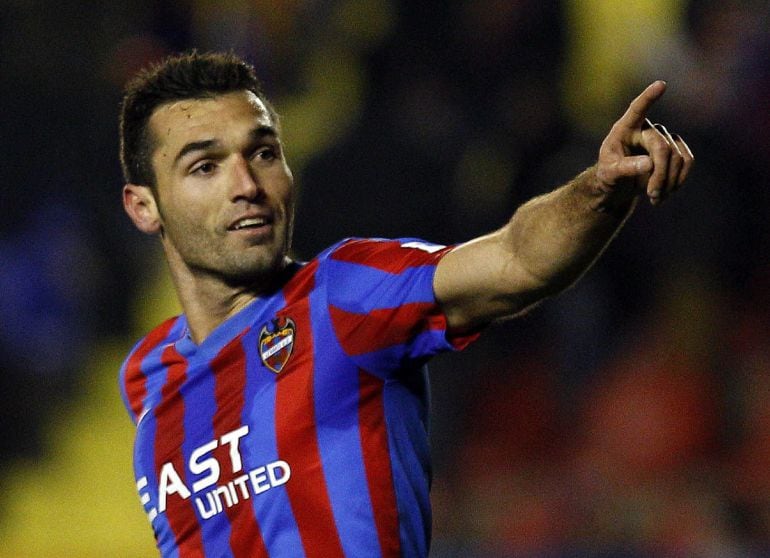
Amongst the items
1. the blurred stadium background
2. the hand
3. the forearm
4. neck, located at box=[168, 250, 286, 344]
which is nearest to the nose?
→ neck, located at box=[168, 250, 286, 344]

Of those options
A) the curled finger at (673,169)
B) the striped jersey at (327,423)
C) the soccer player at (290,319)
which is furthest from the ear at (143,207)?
the curled finger at (673,169)

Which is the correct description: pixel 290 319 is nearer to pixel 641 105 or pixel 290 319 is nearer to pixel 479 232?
pixel 641 105

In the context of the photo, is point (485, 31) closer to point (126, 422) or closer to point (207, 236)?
point (126, 422)

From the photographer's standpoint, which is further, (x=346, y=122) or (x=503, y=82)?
(x=346, y=122)

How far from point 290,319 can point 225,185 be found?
0.30m

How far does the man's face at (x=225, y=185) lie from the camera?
254 cm

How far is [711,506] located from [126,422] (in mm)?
2887

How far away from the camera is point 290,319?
2.46 meters

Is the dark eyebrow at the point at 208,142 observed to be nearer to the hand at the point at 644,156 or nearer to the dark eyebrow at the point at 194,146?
the dark eyebrow at the point at 194,146

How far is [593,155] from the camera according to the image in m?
5.45

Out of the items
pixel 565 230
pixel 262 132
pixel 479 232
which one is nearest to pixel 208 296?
pixel 262 132

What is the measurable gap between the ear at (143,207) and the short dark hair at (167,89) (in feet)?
0.06

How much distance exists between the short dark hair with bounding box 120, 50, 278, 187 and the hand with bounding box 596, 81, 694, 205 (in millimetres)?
942

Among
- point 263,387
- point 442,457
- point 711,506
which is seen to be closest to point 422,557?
point 263,387
